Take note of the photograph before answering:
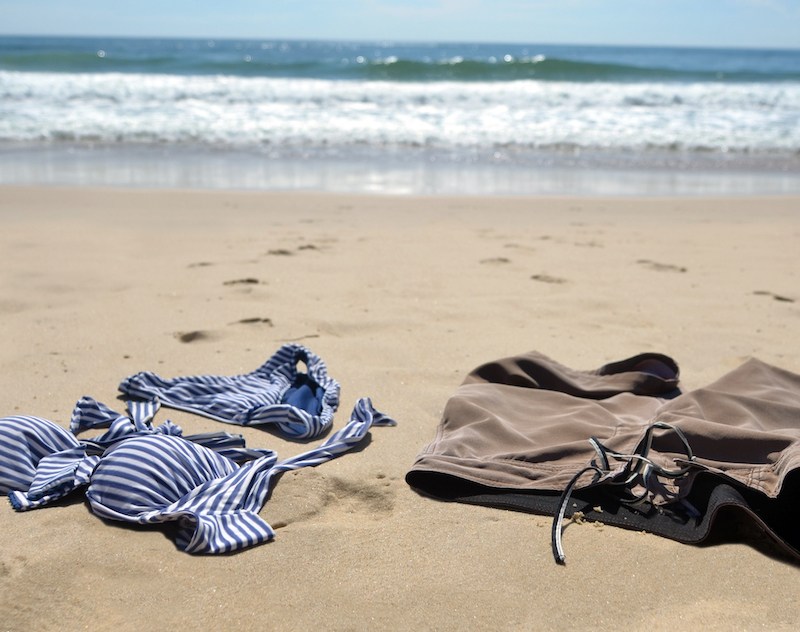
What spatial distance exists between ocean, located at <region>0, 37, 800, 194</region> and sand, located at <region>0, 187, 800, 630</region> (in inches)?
54.6

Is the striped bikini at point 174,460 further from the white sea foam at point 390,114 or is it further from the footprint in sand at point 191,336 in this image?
the white sea foam at point 390,114

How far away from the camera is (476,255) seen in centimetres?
560

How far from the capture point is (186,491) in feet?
7.63

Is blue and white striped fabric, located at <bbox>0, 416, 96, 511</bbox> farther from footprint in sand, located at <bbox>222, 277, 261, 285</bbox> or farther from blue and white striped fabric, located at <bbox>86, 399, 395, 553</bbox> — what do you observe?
footprint in sand, located at <bbox>222, 277, 261, 285</bbox>

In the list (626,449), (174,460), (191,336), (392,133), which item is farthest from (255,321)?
(392,133)

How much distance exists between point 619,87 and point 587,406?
19684 mm

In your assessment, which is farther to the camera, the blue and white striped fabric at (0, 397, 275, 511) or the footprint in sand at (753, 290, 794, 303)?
the footprint in sand at (753, 290, 794, 303)

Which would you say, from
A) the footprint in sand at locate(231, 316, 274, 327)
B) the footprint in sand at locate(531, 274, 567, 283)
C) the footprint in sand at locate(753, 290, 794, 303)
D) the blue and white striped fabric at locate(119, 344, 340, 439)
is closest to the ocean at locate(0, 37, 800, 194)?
the footprint in sand at locate(531, 274, 567, 283)

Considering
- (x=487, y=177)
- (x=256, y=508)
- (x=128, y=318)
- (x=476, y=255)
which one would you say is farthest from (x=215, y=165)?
(x=256, y=508)

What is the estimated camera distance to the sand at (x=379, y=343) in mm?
1930

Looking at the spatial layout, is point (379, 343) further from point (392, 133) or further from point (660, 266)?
point (392, 133)

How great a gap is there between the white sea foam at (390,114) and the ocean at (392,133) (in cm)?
4

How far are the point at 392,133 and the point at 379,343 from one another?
9177mm

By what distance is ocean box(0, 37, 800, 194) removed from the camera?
920 centimetres
